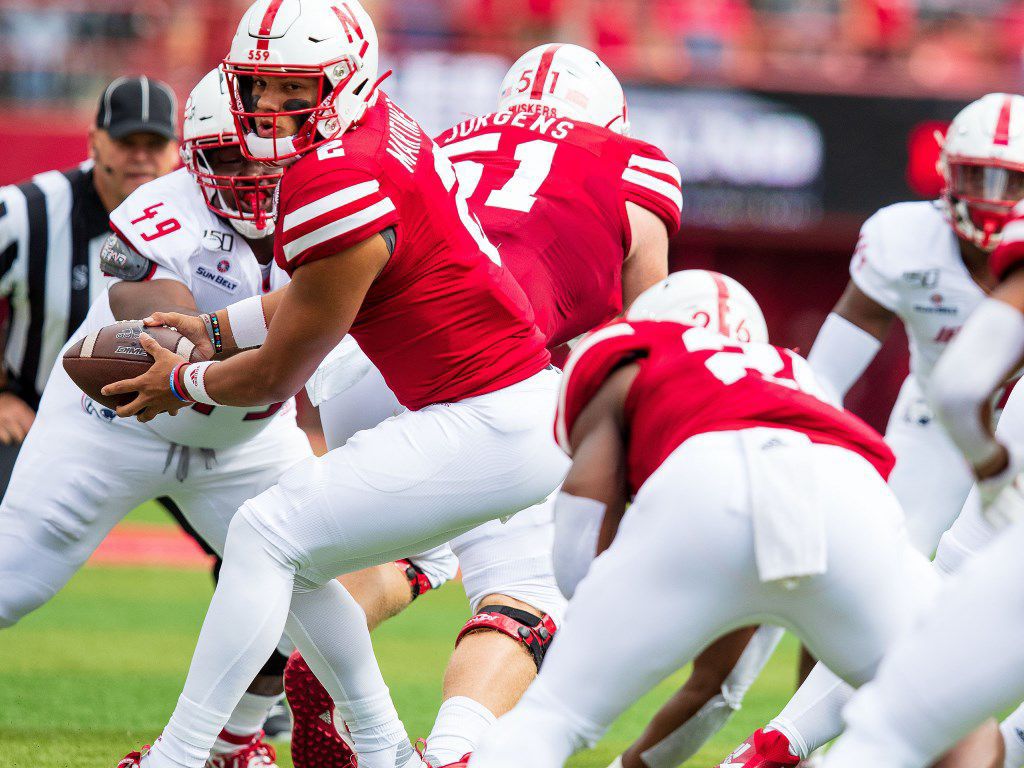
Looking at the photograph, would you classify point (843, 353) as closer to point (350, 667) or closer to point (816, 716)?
point (816, 716)

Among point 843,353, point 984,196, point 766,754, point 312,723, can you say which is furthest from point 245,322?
point 984,196

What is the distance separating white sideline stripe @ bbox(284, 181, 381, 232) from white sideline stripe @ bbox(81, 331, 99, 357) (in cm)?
67

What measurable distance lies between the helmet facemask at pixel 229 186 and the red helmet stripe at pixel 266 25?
58 centimetres

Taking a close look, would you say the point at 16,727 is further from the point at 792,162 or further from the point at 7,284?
the point at 792,162

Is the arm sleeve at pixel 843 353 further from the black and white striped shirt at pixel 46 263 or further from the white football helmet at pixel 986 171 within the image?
the black and white striped shirt at pixel 46 263

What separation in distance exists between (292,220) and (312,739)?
4.99 ft

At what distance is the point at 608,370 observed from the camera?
2.57m

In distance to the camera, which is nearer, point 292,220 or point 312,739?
point 292,220

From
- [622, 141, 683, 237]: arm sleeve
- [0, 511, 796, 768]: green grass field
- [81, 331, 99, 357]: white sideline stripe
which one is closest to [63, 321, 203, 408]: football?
[81, 331, 99, 357]: white sideline stripe

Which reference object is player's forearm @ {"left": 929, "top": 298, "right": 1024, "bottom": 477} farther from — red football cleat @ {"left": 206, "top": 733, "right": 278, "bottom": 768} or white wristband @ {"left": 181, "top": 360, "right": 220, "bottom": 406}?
red football cleat @ {"left": 206, "top": 733, "right": 278, "bottom": 768}

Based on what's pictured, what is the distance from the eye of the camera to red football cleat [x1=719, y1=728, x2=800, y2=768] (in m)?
3.36

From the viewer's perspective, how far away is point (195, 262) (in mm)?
3738

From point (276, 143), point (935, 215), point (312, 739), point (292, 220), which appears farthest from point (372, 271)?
point (935, 215)

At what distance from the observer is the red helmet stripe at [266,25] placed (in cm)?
311
